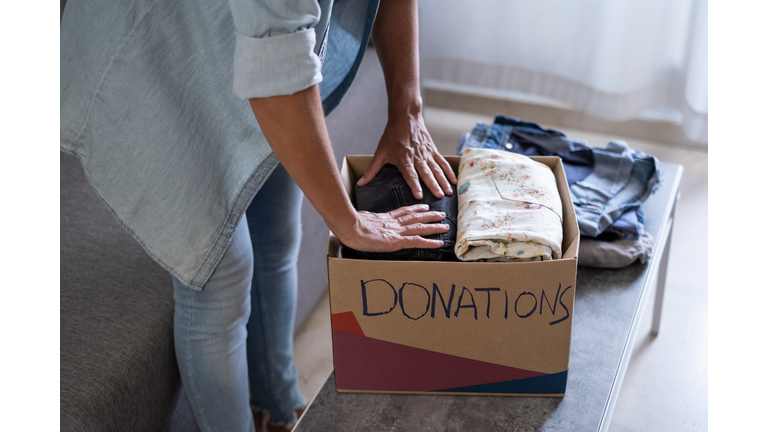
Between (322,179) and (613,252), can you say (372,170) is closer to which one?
(322,179)

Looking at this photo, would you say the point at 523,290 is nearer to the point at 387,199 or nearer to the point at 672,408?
the point at 387,199

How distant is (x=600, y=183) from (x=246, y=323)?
28.3 inches

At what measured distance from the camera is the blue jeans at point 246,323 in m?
0.87

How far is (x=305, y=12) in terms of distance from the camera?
657mm

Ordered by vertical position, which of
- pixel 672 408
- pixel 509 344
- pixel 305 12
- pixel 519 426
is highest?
pixel 305 12

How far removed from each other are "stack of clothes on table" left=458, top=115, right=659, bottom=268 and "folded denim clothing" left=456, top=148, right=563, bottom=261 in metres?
0.21

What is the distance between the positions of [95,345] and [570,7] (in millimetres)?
1853

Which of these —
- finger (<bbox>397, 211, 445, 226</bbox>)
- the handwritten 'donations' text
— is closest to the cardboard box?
the handwritten 'donations' text

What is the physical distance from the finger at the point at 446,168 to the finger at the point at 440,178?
0.01 metres

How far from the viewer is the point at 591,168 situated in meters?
1.22

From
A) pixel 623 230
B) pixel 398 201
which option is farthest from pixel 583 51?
pixel 398 201
